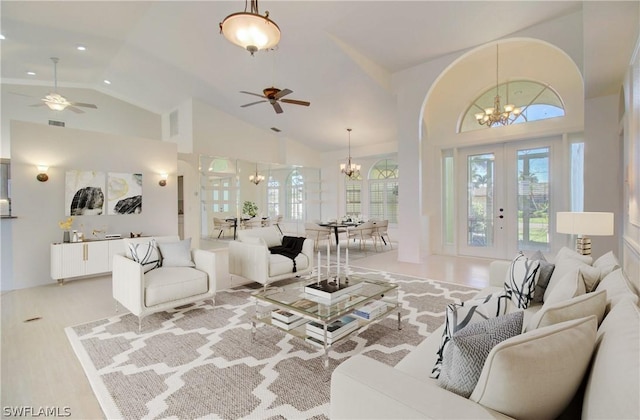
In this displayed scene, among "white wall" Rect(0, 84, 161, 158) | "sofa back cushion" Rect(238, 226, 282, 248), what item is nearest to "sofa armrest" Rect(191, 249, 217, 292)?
"sofa back cushion" Rect(238, 226, 282, 248)

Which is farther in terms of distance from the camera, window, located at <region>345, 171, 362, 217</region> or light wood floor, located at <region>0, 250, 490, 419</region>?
window, located at <region>345, 171, 362, 217</region>

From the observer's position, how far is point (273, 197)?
923cm

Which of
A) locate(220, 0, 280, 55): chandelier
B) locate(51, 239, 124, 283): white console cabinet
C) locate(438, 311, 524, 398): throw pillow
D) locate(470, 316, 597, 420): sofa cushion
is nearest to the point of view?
locate(470, 316, 597, 420): sofa cushion

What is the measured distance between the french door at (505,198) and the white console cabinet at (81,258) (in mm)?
7039

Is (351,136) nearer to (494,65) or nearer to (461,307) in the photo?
(494,65)

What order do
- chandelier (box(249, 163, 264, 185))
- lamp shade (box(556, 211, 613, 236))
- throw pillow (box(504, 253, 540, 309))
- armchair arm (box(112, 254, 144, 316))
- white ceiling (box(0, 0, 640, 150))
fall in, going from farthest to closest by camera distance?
1. chandelier (box(249, 163, 264, 185))
2. white ceiling (box(0, 0, 640, 150))
3. armchair arm (box(112, 254, 144, 316))
4. lamp shade (box(556, 211, 613, 236))
5. throw pillow (box(504, 253, 540, 309))

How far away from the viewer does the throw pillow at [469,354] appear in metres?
1.02

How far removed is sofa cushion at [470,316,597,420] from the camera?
86 cm

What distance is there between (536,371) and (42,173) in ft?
21.4

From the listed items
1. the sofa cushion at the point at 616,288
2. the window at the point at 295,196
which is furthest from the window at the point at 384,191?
the sofa cushion at the point at 616,288

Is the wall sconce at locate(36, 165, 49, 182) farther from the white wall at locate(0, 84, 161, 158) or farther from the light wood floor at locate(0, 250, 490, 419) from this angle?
the white wall at locate(0, 84, 161, 158)

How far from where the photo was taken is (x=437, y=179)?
22.9ft

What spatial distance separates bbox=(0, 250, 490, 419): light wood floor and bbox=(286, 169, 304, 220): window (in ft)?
16.5

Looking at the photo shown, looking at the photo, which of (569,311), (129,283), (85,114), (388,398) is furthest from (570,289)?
(85,114)
